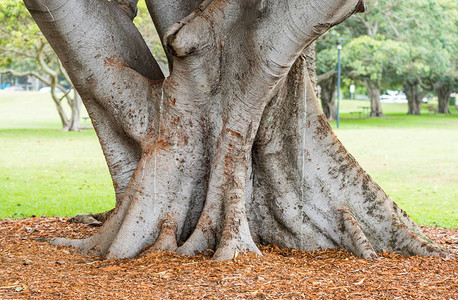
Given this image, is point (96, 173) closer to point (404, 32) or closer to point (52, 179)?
point (52, 179)

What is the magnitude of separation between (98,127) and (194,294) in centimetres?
252

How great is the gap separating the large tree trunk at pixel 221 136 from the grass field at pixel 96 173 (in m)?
3.03

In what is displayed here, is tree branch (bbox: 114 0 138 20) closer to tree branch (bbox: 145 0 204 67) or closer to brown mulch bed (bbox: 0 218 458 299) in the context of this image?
tree branch (bbox: 145 0 204 67)

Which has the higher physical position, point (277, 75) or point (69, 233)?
point (277, 75)

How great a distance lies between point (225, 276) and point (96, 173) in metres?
9.81

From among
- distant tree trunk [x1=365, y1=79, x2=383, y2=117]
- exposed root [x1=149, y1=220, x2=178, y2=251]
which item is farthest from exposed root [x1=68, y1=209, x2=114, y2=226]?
distant tree trunk [x1=365, y1=79, x2=383, y2=117]

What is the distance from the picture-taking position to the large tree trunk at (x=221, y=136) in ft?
16.6

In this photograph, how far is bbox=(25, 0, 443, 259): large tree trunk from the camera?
16.6 feet

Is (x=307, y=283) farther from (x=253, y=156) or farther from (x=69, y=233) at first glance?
(x=69, y=233)

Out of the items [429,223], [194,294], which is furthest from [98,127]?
[429,223]

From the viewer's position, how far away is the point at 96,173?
→ 45.1 ft

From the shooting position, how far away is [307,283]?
4.36m

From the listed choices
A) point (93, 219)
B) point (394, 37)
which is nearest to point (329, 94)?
point (394, 37)

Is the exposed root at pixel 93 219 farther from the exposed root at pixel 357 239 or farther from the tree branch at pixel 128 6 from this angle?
the exposed root at pixel 357 239
